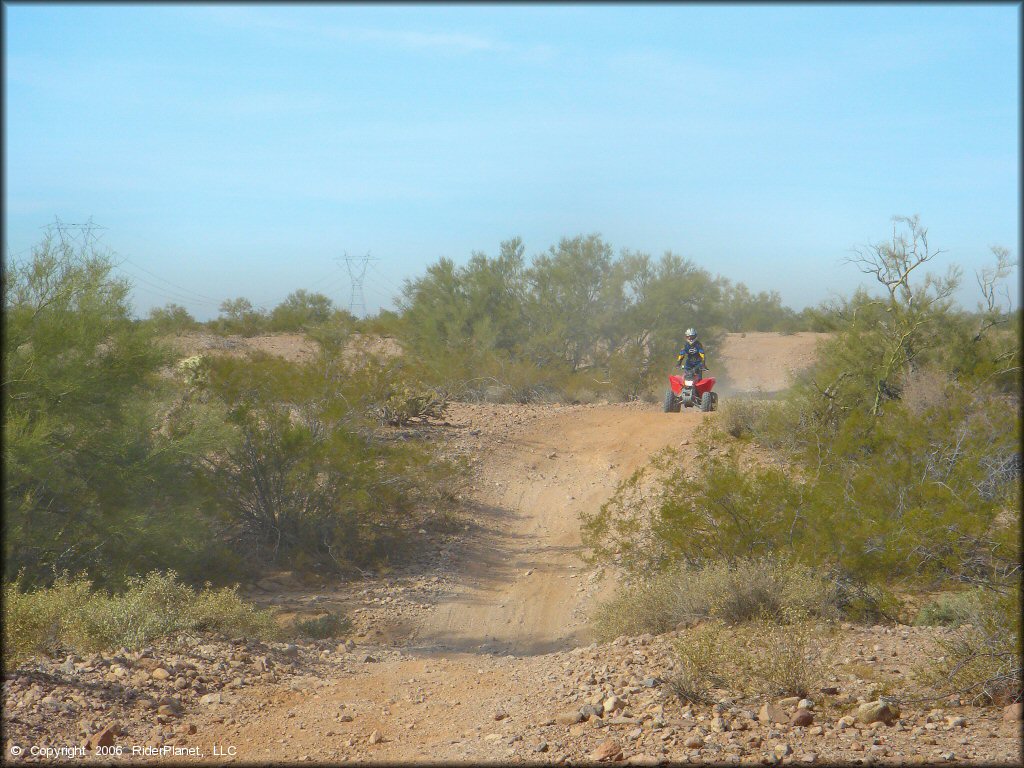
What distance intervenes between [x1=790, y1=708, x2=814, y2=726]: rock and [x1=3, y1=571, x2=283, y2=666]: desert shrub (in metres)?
5.31

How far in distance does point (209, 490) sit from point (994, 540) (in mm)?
10043

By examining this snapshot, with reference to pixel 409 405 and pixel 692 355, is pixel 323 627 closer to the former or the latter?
pixel 409 405

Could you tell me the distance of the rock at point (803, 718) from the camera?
5.79 meters

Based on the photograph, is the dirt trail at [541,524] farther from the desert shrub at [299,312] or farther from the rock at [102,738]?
the desert shrub at [299,312]

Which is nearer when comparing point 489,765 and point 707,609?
point 489,765

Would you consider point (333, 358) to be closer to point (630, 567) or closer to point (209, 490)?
point (209, 490)

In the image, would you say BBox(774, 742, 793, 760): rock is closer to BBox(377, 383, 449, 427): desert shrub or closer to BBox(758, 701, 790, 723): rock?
BBox(758, 701, 790, 723): rock

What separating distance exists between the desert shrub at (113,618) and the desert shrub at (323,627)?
3.83 feet

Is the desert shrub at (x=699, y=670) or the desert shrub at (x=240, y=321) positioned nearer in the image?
the desert shrub at (x=699, y=670)

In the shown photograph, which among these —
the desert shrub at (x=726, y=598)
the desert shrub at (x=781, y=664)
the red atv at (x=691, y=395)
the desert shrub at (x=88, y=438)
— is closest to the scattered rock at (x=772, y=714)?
the desert shrub at (x=781, y=664)

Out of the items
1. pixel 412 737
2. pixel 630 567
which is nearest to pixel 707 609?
pixel 630 567

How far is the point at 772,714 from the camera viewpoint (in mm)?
5887

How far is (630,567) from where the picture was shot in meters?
10.6

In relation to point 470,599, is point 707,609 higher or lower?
higher
